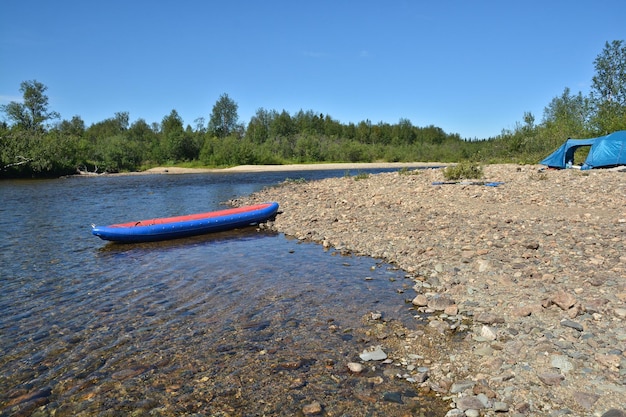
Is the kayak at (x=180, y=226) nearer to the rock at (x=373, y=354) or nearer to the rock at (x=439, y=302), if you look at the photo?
the rock at (x=439, y=302)

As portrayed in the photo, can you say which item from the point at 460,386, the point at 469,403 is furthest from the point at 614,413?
the point at 460,386

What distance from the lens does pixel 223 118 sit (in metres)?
120

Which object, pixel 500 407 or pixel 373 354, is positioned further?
pixel 373 354

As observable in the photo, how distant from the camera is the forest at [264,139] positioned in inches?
1906

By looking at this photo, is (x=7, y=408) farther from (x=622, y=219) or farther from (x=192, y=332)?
(x=622, y=219)

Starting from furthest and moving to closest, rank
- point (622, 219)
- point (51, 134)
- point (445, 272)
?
point (51, 134) < point (622, 219) < point (445, 272)

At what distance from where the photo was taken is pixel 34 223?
21312mm

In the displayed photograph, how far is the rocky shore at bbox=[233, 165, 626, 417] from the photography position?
17.2 feet

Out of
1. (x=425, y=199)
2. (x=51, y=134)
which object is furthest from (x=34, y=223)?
(x=51, y=134)

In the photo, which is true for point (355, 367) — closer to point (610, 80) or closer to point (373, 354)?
point (373, 354)

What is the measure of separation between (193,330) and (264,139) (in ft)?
356

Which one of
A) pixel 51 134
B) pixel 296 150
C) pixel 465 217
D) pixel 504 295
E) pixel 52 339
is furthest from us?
pixel 296 150

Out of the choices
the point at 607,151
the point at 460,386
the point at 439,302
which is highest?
the point at 607,151

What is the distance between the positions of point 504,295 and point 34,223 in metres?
22.1
